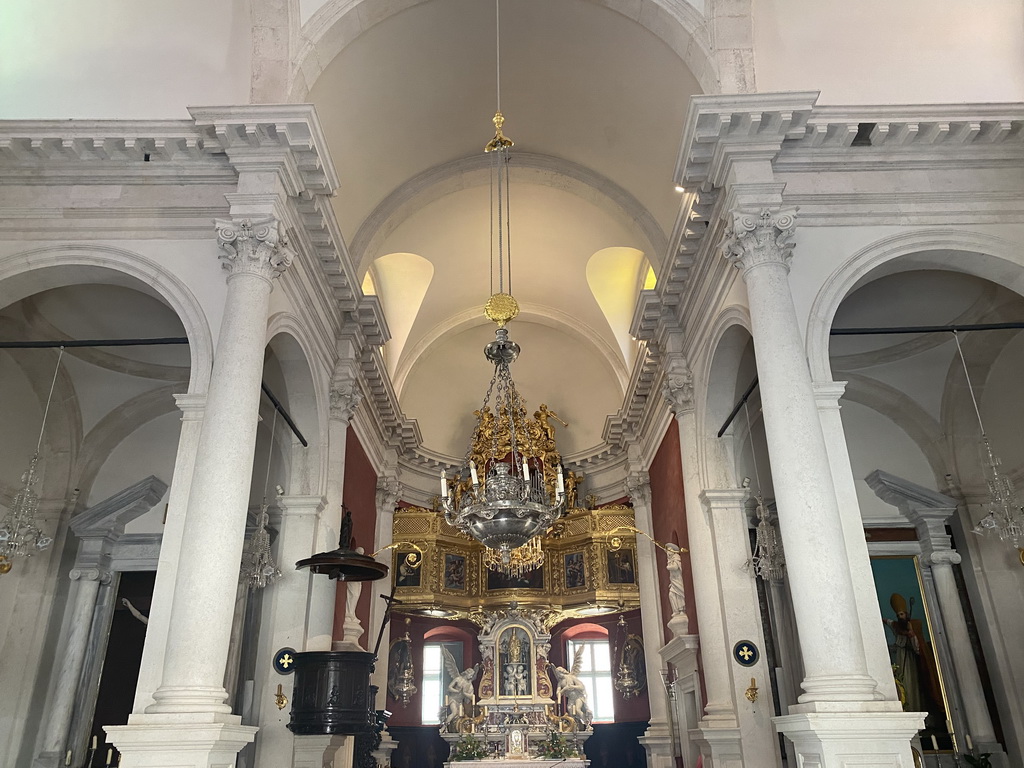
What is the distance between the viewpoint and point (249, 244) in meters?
6.78

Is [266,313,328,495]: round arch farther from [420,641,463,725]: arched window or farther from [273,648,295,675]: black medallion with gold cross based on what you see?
[420,641,463,725]: arched window

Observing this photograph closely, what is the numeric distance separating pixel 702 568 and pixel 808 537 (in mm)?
3348

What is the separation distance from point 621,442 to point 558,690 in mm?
4238

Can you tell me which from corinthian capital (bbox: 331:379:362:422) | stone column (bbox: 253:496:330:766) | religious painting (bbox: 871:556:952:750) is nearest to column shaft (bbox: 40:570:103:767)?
stone column (bbox: 253:496:330:766)

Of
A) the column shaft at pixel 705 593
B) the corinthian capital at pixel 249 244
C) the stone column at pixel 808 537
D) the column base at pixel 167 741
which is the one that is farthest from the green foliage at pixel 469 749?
the corinthian capital at pixel 249 244

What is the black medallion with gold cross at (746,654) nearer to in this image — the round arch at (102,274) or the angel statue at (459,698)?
the round arch at (102,274)

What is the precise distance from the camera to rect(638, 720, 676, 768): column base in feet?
38.1

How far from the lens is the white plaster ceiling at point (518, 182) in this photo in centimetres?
911

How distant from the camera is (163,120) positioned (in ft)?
22.8

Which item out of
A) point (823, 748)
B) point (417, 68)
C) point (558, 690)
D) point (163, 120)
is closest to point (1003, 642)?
point (823, 748)

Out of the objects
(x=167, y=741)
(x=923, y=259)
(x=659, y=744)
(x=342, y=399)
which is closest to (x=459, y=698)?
(x=659, y=744)

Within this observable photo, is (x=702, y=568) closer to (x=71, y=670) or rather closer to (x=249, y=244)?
(x=249, y=244)

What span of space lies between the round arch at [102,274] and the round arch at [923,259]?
5312 millimetres

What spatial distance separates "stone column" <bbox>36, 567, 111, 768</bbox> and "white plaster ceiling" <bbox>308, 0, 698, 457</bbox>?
5.23 m
